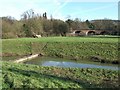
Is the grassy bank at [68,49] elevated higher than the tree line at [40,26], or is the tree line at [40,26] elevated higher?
the tree line at [40,26]

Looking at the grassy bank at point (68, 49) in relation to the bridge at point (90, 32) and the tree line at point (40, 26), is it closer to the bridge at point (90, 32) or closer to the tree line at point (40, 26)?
the tree line at point (40, 26)

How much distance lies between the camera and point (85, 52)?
115 feet

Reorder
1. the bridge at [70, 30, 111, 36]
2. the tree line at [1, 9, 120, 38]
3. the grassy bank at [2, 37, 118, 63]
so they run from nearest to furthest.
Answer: the grassy bank at [2, 37, 118, 63] → the tree line at [1, 9, 120, 38] → the bridge at [70, 30, 111, 36]

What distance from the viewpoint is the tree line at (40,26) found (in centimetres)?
6064

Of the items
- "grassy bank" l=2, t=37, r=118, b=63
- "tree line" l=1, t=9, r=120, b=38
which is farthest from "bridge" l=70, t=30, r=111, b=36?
"grassy bank" l=2, t=37, r=118, b=63

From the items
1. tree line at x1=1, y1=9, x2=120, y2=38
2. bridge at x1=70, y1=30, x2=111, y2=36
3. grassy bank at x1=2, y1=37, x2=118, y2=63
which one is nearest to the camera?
grassy bank at x1=2, y1=37, x2=118, y2=63

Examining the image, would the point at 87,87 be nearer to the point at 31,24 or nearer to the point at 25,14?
the point at 31,24

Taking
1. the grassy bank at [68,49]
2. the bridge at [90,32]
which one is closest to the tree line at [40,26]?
the bridge at [90,32]

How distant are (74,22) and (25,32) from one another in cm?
3165

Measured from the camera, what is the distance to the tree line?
60644 mm

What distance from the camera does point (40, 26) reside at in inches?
2835

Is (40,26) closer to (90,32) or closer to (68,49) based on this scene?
(90,32)

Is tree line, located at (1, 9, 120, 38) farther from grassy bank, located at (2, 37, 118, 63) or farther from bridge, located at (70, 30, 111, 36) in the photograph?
grassy bank, located at (2, 37, 118, 63)

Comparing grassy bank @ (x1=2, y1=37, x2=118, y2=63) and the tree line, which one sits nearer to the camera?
grassy bank @ (x1=2, y1=37, x2=118, y2=63)
